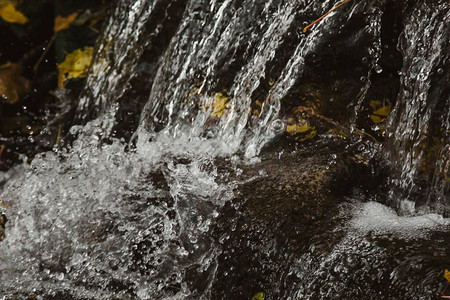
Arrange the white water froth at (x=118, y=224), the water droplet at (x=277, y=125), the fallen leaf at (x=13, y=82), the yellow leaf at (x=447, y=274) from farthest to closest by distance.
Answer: the fallen leaf at (x=13, y=82)
the water droplet at (x=277, y=125)
the white water froth at (x=118, y=224)
the yellow leaf at (x=447, y=274)

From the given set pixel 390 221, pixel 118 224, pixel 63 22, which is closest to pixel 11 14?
pixel 63 22

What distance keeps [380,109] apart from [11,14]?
3218 mm

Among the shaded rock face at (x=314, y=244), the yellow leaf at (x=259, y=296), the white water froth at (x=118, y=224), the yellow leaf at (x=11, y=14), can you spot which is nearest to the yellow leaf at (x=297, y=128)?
the shaded rock face at (x=314, y=244)

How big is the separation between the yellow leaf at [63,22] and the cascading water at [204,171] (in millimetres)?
1358

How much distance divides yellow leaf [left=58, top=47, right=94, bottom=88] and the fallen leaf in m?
0.38

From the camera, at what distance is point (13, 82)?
4.06 meters

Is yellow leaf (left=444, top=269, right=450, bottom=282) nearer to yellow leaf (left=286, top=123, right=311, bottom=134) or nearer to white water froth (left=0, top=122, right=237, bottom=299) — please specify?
white water froth (left=0, top=122, right=237, bottom=299)

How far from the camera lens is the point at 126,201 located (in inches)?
85.4

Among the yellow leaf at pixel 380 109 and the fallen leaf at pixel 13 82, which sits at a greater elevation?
the yellow leaf at pixel 380 109

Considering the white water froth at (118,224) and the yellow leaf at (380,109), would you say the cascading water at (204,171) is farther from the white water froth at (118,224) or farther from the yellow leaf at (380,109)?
the yellow leaf at (380,109)

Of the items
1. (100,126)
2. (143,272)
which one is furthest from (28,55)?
(143,272)

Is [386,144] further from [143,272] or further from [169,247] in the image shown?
[143,272]

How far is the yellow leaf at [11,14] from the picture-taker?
3.95m

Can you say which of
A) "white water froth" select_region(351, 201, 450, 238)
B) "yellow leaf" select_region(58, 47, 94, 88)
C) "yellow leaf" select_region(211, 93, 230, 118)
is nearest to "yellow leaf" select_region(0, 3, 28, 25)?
"yellow leaf" select_region(58, 47, 94, 88)
